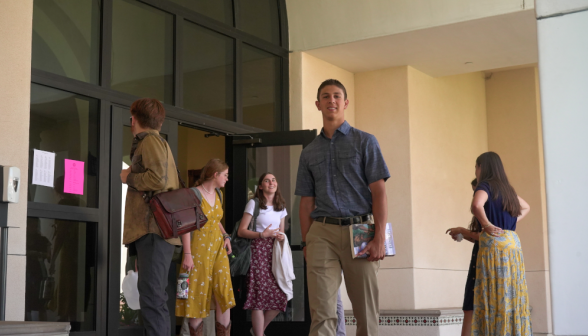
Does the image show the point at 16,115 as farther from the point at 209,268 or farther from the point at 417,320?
the point at 417,320

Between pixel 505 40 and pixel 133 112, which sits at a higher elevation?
pixel 505 40

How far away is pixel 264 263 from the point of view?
5.68 m

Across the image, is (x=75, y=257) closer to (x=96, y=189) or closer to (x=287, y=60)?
(x=96, y=189)

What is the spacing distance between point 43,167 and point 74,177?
0.89ft

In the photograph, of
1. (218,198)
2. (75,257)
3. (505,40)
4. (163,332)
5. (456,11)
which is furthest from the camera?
(505,40)

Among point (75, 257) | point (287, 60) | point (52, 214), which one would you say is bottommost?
point (75, 257)

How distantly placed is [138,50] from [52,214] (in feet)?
5.31

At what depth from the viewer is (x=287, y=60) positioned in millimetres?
7113

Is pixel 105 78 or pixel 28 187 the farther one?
pixel 105 78

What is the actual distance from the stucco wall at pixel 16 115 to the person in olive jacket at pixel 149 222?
0.71 metres

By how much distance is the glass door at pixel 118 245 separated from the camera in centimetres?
498

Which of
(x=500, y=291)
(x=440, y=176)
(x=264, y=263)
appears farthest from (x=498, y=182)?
(x=440, y=176)

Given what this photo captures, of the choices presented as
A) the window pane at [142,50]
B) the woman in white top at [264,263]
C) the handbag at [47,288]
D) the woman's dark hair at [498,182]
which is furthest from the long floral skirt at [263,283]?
the woman's dark hair at [498,182]

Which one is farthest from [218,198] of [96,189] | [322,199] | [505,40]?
[505,40]
